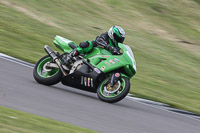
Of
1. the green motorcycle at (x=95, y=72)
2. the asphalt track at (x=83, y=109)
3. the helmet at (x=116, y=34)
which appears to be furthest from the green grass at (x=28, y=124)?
the helmet at (x=116, y=34)

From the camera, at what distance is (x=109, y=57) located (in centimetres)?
939

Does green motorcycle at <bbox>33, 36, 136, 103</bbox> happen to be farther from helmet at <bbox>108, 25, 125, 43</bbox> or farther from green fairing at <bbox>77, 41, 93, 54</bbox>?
helmet at <bbox>108, 25, 125, 43</bbox>

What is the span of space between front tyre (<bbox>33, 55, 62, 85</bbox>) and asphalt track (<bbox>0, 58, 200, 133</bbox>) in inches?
6.3

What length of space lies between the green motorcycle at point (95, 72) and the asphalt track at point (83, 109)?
24cm

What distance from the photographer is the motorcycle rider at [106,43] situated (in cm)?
948

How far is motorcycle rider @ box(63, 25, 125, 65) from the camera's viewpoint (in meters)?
9.48

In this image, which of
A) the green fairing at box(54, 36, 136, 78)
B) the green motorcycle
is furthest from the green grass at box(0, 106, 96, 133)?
the green fairing at box(54, 36, 136, 78)

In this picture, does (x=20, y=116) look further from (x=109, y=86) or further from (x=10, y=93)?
(x=109, y=86)

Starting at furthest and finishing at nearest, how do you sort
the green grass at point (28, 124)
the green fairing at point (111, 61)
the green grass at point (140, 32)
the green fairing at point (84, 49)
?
the green grass at point (140, 32) < the green fairing at point (84, 49) < the green fairing at point (111, 61) < the green grass at point (28, 124)

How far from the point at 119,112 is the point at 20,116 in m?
2.64

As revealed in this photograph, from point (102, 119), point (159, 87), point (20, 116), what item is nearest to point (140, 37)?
point (159, 87)

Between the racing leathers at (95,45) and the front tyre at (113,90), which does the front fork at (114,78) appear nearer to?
the front tyre at (113,90)

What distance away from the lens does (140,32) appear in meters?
22.2

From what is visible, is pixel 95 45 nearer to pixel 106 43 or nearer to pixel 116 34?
pixel 106 43
